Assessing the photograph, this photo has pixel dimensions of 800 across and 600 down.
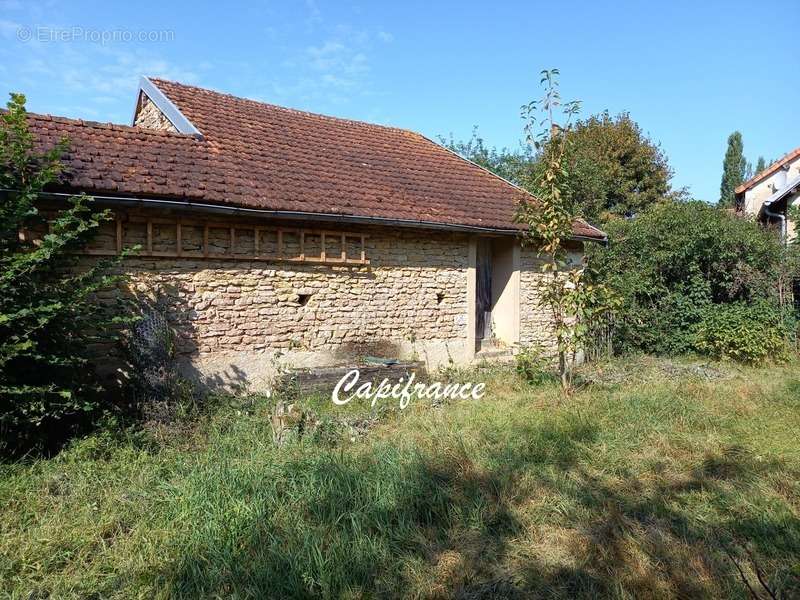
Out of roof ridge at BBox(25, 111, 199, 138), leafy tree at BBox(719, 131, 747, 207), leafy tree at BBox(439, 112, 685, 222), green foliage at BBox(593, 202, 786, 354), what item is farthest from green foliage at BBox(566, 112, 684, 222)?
leafy tree at BBox(719, 131, 747, 207)

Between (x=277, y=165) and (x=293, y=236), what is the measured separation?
5.18ft

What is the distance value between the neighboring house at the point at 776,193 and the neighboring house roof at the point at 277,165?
24.3ft

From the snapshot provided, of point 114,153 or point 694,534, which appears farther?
point 114,153

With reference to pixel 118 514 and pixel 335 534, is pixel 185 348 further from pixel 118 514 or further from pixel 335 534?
pixel 335 534

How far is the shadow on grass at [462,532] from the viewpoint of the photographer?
3354 millimetres

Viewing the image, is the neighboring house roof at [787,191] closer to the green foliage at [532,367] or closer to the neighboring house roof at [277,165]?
the neighboring house roof at [277,165]

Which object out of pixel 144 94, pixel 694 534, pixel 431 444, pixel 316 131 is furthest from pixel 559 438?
pixel 144 94

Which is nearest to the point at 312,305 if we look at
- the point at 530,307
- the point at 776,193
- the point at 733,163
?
the point at 530,307

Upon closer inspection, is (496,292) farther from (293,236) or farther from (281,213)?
(281,213)

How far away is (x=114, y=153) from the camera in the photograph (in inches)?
293

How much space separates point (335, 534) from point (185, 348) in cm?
450

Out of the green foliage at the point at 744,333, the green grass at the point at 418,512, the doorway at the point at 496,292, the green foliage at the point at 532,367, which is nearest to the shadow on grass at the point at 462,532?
the green grass at the point at 418,512

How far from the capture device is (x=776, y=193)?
15977 millimetres

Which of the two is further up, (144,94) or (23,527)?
(144,94)
